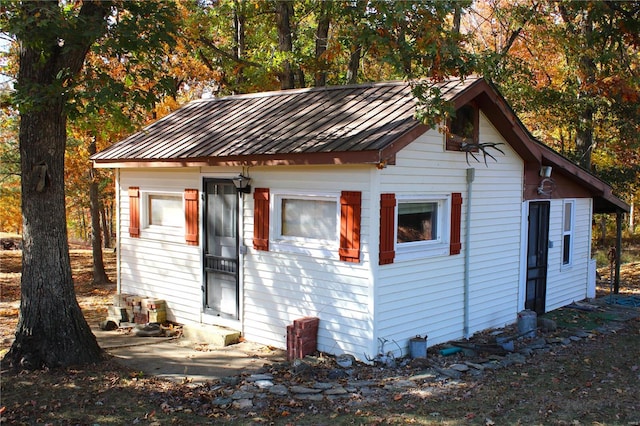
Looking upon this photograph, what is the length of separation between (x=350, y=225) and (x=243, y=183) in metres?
2.19

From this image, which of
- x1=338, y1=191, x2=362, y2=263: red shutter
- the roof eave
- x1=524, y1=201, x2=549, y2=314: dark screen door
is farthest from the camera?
x1=524, y1=201, x2=549, y2=314: dark screen door

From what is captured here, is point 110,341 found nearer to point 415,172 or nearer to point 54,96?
point 54,96

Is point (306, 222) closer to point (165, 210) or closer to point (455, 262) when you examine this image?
point (455, 262)

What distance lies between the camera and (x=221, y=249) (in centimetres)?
1012

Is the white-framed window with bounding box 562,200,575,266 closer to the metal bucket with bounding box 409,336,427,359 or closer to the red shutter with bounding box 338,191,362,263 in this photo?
the metal bucket with bounding box 409,336,427,359

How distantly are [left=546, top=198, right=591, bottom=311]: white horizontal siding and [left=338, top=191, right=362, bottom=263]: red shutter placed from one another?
5.94 meters

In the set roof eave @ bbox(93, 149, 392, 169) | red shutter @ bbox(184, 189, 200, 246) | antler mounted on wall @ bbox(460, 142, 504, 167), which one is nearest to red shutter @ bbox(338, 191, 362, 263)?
roof eave @ bbox(93, 149, 392, 169)

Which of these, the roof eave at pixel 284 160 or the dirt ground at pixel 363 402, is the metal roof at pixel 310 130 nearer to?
the roof eave at pixel 284 160

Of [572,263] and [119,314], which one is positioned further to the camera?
[572,263]

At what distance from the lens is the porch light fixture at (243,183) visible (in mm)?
9469

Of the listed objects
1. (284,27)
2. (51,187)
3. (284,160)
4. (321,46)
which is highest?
(284,27)

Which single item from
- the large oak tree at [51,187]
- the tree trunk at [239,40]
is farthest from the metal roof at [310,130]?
the tree trunk at [239,40]

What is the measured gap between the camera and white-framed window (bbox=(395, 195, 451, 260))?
28.5ft

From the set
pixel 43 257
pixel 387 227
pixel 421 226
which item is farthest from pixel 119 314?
pixel 421 226
